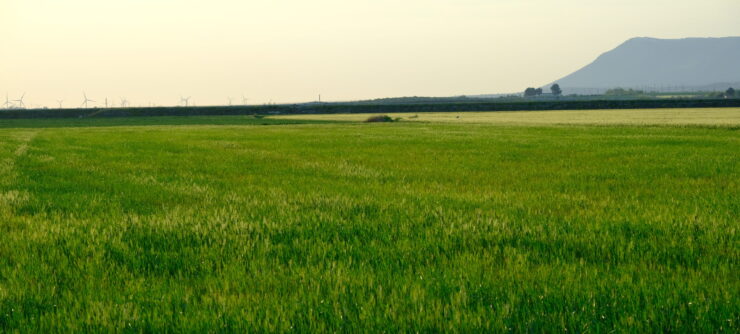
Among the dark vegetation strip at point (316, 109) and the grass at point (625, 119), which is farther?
the dark vegetation strip at point (316, 109)

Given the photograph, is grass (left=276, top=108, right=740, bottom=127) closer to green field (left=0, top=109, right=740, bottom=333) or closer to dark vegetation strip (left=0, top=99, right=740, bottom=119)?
dark vegetation strip (left=0, top=99, right=740, bottom=119)

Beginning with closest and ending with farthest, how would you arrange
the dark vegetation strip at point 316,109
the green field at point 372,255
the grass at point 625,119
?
the green field at point 372,255 → the grass at point 625,119 → the dark vegetation strip at point 316,109

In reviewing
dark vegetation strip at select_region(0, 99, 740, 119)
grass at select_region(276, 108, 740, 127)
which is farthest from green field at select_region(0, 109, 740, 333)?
dark vegetation strip at select_region(0, 99, 740, 119)

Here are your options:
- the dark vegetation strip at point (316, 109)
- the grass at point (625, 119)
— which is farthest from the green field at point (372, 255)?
the dark vegetation strip at point (316, 109)

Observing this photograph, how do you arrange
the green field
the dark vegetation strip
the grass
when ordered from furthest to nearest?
the dark vegetation strip → the grass → the green field

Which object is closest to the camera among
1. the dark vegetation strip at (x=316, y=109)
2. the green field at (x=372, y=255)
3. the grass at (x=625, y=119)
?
the green field at (x=372, y=255)

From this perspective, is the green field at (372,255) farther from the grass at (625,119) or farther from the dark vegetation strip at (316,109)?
the dark vegetation strip at (316,109)

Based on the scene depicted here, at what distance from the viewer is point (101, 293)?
5.24 metres

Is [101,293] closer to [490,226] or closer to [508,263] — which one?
[508,263]

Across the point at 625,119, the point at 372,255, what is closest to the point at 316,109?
the point at 625,119

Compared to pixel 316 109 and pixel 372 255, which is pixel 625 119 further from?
pixel 316 109

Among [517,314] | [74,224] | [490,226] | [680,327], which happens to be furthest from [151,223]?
[680,327]

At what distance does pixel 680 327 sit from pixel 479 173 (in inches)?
456

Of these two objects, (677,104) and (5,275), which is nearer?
(5,275)
